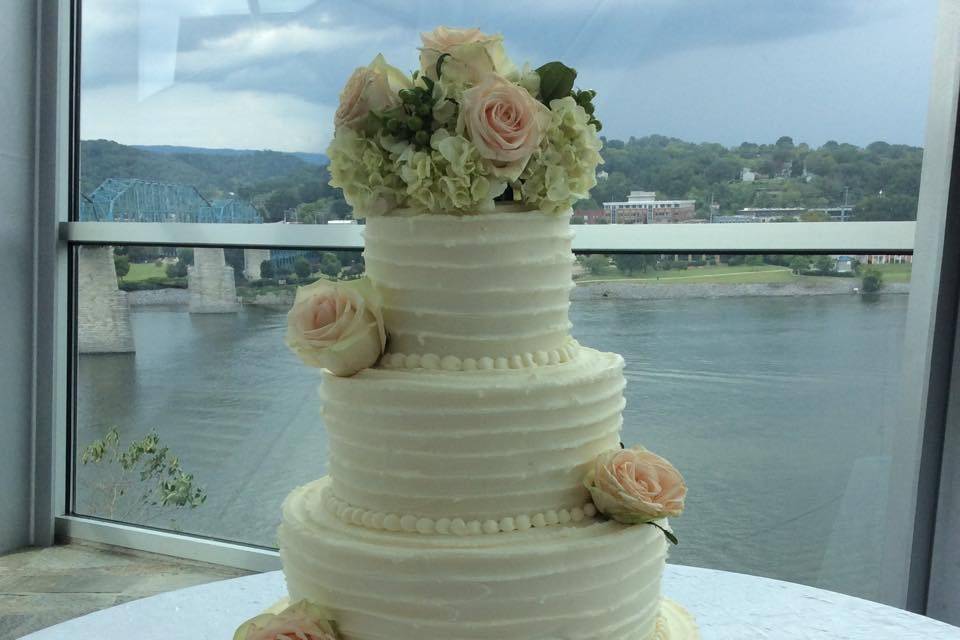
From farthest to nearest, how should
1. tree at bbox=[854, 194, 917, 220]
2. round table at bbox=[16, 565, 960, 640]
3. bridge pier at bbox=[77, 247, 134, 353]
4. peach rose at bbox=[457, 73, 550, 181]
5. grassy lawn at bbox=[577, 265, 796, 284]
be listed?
1. bridge pier at bbox=[77, 247, 134, 353]
2. grassy lawn at bbox=[577, 265, 796, 284]
3. tree at bbox=[854, 194, 917, 220]
4. round table at bbox=[16, 565, 960, 640]
5. peach rose at bbox=[457, 73, 550, 181]

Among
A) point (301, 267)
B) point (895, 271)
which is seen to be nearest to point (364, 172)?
point (895, 271)

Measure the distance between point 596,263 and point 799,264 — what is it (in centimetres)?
71

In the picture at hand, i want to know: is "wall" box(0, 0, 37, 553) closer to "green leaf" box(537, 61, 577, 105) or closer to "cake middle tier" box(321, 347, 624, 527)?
"cake middle tier" box(321, 347, 624, 527)

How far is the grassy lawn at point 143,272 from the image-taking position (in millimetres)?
4246

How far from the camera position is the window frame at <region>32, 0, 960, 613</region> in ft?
9.12

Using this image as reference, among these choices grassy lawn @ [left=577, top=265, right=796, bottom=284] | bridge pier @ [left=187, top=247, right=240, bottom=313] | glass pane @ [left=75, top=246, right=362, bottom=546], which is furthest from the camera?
bridge pier @ [left=187, top=247, right=240, bottom=313]

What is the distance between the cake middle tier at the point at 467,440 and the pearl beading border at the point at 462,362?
0.01 metres

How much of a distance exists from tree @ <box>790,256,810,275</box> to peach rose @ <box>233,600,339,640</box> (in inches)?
86.4

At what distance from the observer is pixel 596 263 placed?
344cm

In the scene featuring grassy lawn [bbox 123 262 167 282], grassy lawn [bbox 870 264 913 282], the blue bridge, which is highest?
the blue bridge

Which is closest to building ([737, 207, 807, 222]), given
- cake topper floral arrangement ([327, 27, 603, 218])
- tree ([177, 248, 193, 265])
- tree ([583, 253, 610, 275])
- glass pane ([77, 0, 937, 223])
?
glass pane ([77, 0, 937, 223])

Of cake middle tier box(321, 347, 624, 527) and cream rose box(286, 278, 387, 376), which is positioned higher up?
cream rose box(286, 278, 387, 376)

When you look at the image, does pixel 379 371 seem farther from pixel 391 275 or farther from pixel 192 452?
pixel 192 452

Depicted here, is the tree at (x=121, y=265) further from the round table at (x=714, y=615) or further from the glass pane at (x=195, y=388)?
the round table at (x=714, y=615)
